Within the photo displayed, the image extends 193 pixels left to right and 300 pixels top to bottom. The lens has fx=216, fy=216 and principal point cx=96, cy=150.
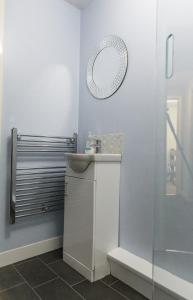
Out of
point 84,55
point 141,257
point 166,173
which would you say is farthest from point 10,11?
point 141,257

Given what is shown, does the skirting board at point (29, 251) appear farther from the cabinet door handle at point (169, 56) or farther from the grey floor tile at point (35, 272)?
the cabinet door handle at point (169, 56)

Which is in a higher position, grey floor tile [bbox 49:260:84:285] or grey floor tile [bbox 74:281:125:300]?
grey floor tile [bbox 49:260:84:285]

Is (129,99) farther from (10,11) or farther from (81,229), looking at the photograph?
(10,11)

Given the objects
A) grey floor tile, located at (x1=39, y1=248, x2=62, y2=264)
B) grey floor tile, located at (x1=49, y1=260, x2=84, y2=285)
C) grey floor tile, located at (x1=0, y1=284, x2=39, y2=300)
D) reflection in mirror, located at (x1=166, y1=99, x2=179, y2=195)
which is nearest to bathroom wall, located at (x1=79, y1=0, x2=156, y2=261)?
reflection in mirror, located at (x1=166, y1=99, x2=179, y2=195)

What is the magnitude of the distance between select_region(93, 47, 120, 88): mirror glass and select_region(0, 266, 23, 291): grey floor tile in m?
1.66

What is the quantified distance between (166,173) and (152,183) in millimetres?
163

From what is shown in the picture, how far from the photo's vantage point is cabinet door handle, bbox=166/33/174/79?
1.37 metres

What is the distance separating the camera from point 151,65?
5.05 ft

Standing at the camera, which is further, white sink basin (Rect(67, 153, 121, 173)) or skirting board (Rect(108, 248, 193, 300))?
white sink basin (Rect(67, 153, 121, 173))

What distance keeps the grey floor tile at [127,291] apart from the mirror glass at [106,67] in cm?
155

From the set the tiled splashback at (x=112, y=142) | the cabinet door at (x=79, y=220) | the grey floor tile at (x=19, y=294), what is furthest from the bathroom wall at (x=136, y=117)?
the grey floor tile at (x=19, y=294)

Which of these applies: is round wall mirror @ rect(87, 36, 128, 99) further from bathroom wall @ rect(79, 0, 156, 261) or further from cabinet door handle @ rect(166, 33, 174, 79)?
cabinet door handle @ rect(166, 33, 174, 79)

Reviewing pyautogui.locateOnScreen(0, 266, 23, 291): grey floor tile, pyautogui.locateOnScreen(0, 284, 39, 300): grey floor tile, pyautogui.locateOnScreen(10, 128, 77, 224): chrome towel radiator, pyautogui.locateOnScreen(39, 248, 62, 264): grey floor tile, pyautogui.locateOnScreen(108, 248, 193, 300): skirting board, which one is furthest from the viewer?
pyautogui.locateOnScreen(39, 248, 62, 264): grey floor tile

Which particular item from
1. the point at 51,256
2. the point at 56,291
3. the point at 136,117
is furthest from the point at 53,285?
the point at 136,117
